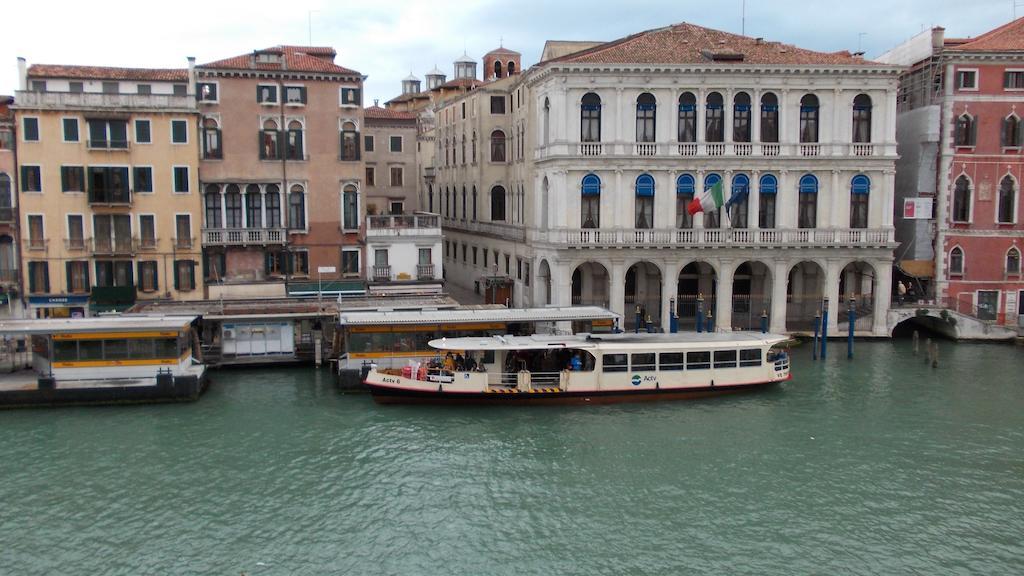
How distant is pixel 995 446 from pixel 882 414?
3837mm

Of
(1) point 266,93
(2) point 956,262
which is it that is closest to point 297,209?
(1) point 266,93

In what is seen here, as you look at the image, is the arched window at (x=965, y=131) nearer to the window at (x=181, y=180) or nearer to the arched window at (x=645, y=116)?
the arched window at (x=645, y=116)

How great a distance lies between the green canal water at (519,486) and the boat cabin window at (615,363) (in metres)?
1.39

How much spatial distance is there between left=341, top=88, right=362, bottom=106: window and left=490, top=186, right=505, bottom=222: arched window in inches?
434

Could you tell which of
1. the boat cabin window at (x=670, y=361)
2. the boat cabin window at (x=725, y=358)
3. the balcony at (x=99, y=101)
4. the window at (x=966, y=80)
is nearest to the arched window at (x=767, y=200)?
the window at (x=966, y=80)

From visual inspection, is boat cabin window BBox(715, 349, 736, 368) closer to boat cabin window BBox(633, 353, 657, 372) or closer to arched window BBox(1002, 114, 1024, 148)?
boat cabin window BBox(633, 353, 657, 372)

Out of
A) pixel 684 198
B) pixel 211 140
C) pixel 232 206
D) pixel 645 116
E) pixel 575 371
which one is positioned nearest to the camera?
pixel 575 371

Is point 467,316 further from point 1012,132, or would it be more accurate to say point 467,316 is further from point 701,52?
point 1012,132

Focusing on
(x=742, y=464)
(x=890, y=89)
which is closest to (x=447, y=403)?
(x=742, y=464)

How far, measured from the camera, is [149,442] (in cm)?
2673

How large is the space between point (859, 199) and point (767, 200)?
14.0ft

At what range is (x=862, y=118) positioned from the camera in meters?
41.9

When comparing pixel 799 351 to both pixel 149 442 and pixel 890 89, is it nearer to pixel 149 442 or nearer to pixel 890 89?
pixel 890 89

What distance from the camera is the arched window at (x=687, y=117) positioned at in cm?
4109
